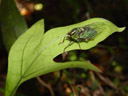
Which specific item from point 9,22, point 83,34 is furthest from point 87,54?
point 9,22

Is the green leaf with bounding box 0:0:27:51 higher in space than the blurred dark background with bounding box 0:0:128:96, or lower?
higher

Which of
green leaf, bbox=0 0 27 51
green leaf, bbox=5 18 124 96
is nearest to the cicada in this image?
green leaf, bbox=5 18 124 96

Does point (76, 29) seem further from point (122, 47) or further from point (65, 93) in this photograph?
point (122, 47)

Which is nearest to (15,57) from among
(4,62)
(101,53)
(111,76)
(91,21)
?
(91,21)

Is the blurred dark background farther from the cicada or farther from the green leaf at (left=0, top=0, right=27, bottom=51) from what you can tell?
the cicada

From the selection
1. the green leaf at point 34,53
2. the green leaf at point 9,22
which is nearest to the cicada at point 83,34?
the green leaf at point 34,53

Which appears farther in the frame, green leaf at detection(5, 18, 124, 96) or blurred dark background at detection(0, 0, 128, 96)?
blurred dark background at detection(0, 0, 128, 96)

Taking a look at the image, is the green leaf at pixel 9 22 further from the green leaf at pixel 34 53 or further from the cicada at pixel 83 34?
the cicada at pixel 83 34
